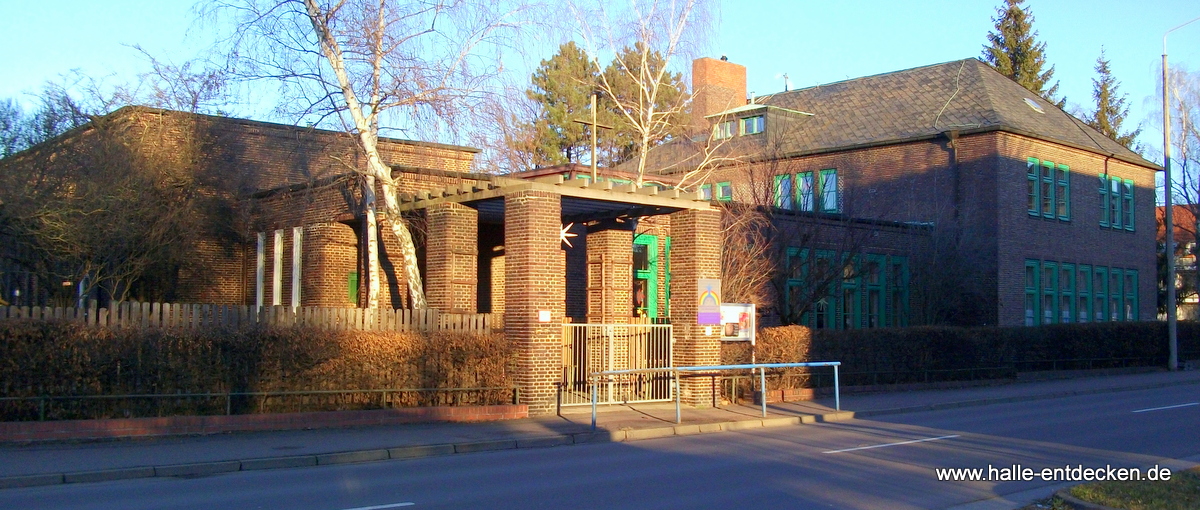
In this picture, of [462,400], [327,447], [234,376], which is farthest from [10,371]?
[462,400]

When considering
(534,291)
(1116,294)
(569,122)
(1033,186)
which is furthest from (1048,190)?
(534,291)

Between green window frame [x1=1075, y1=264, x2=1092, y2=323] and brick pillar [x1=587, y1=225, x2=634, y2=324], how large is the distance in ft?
83.4

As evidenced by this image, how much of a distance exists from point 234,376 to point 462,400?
4.13 m

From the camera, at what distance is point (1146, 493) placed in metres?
9.46

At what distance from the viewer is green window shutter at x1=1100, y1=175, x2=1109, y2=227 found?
41.1 metres

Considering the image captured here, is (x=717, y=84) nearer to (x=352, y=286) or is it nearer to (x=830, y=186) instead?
(x=830, y=186)

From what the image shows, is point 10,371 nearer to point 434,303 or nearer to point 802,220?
point 434,303

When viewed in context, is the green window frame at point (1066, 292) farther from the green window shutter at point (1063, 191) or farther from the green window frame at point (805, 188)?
the green window frame at point (805, 188)

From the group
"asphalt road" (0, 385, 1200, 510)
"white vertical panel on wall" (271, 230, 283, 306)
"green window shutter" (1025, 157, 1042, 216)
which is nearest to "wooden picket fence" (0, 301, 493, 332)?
"asphalt road" (0, 385, 1200, 510)

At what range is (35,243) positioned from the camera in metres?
21.7

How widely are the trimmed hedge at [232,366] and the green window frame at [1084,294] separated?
30354mm

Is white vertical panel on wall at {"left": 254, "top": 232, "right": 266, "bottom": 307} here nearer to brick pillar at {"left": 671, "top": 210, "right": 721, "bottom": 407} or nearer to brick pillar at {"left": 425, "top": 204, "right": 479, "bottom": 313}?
brick pillar at {"left": 425, "top": 204, "right": 479, "bottom": 313}

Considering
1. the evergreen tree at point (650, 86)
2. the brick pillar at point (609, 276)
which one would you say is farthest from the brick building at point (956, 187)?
the brick pillar at point (609, 276)

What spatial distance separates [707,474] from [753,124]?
1178 inches
